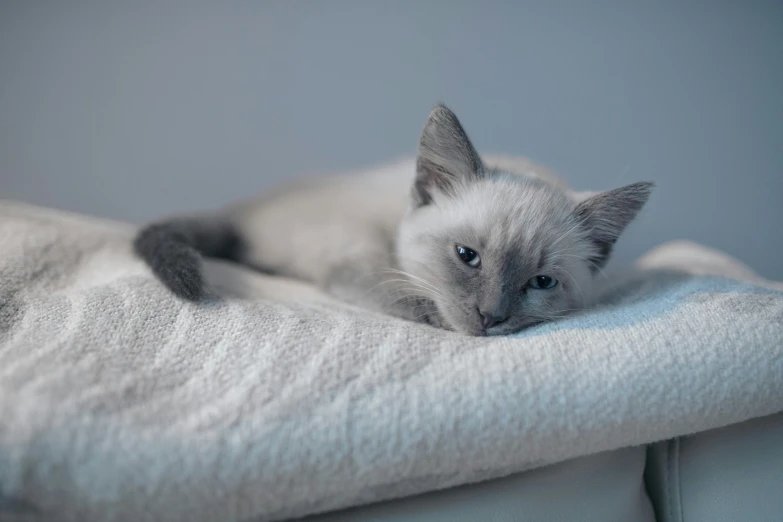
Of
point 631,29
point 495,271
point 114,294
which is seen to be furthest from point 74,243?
point 631,29

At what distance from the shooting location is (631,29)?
1729 mm

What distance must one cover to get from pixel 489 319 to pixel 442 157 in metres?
0.39

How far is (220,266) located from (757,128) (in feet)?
6.05

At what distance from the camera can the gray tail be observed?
0.92 metres

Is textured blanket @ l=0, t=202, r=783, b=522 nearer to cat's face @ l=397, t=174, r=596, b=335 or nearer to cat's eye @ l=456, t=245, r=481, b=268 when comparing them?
cat's face @ l=397, t=174, r=596, b=335

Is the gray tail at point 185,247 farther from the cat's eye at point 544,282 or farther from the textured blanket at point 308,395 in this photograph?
the cat's eye at point 544,282

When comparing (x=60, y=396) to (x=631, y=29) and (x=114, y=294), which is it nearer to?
(x=114, y=294)

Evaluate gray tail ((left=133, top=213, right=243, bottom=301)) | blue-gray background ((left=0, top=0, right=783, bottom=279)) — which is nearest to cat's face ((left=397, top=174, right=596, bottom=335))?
gray tail ((left=133, top=213, right=243, bottom=301))

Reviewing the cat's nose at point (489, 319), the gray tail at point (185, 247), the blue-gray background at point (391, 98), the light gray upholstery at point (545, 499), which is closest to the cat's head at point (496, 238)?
the cat's nose at point (489, 319)

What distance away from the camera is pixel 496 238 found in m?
1.03

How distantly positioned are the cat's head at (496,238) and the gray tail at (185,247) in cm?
45

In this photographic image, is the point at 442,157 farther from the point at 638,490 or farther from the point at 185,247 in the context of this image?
the point at 638,490

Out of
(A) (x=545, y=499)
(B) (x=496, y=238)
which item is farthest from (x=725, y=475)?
(B) (x=496, y=238)

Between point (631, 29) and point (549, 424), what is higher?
point (631, 29)
